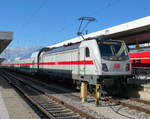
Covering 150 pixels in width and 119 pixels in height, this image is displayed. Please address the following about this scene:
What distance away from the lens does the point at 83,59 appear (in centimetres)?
1421

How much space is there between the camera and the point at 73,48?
52.6 ft

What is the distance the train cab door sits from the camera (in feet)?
45.6

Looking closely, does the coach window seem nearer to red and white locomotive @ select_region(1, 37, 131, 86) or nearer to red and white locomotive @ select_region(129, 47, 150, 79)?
red and white locomotive @ select_region(1, 37, 131, 86)

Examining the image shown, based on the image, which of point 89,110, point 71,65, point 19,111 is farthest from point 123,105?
point 71,65

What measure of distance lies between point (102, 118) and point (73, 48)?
25.9ft

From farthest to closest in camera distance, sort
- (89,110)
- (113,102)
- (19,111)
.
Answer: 1. (113,102)
2. (89,110)
3. (19,111)

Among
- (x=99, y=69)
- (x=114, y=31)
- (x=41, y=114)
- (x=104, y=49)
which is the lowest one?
(x=41, y=114)

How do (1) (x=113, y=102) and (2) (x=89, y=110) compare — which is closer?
(2) (x=89, y=110)

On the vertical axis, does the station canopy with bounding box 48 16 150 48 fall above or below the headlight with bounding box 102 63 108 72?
above

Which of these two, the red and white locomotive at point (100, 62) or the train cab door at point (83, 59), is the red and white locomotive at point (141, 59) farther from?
the train cab door at point (83, 59)

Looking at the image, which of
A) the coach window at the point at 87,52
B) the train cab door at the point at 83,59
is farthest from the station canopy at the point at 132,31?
the coach window at the point at 87,52

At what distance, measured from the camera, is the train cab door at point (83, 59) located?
45.6 ft

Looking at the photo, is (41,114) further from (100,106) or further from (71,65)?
(71,65)

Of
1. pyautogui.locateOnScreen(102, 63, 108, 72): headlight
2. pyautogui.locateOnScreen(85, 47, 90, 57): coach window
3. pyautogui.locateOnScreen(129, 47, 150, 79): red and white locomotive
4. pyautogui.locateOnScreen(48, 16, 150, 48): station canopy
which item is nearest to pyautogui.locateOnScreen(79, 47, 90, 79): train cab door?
pyautogui.locateOnScreen(85, 47, 90, 57): coach window
